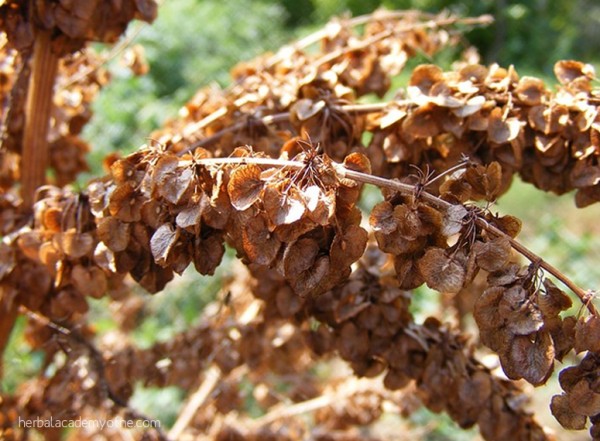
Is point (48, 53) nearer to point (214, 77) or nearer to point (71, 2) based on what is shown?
point (71, 2)

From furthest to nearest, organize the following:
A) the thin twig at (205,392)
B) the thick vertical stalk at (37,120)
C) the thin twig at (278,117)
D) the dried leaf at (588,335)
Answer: the thin twig at (205,392) → the thick vertical stalk at (37,120) → the thin twig at (278,117) → the dried leaf at (588,335)

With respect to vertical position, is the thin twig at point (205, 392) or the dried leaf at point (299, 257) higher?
the dried leaf at point (299, 257)

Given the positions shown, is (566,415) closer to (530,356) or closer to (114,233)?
(530,356)

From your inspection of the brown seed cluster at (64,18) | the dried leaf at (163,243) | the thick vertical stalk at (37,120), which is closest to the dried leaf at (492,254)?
the dried leaf at (163,243)

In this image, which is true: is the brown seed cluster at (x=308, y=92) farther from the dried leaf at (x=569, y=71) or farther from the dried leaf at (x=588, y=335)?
the dried leaf at (x=588, y=335)

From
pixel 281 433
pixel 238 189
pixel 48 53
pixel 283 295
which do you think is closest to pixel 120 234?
pixel 238 189

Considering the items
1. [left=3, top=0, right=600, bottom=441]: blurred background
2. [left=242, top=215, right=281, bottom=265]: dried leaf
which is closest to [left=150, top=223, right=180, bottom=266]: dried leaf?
[left=242, top=215, right=281, bottom=265]: dried leaf
